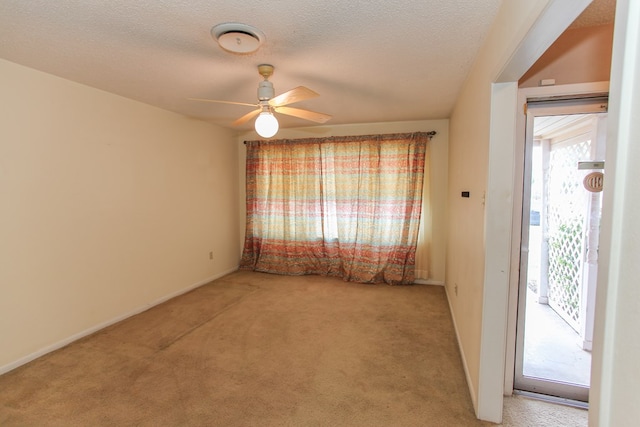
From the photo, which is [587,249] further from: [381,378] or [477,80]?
[381,378]

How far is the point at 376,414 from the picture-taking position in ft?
5.89

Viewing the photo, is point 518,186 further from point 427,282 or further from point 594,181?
point 427,282

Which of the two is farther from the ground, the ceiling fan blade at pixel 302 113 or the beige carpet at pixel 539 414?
the ceiling fan blade at pixel 302 113

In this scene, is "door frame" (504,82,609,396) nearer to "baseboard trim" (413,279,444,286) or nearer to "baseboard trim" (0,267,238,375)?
"baseboard trim" (413,279,444,286)

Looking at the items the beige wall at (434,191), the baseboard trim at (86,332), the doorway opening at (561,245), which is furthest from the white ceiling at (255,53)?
the baseboard trim at (86,332)

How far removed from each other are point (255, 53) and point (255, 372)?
7.56ft

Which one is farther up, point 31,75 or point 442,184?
point 31,75

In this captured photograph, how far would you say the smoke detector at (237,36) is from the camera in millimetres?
1725

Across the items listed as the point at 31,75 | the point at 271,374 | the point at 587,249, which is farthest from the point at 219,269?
the point at 587,249

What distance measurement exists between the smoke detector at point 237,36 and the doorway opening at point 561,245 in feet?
5.88

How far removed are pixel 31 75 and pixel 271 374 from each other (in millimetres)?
2961

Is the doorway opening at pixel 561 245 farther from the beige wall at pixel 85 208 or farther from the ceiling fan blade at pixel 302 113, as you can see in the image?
the beige wall at pixel 85 208

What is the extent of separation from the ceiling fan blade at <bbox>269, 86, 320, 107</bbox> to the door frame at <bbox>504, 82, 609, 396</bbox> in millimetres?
1363

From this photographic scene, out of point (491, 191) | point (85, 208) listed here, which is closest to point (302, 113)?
point (491, 191)
